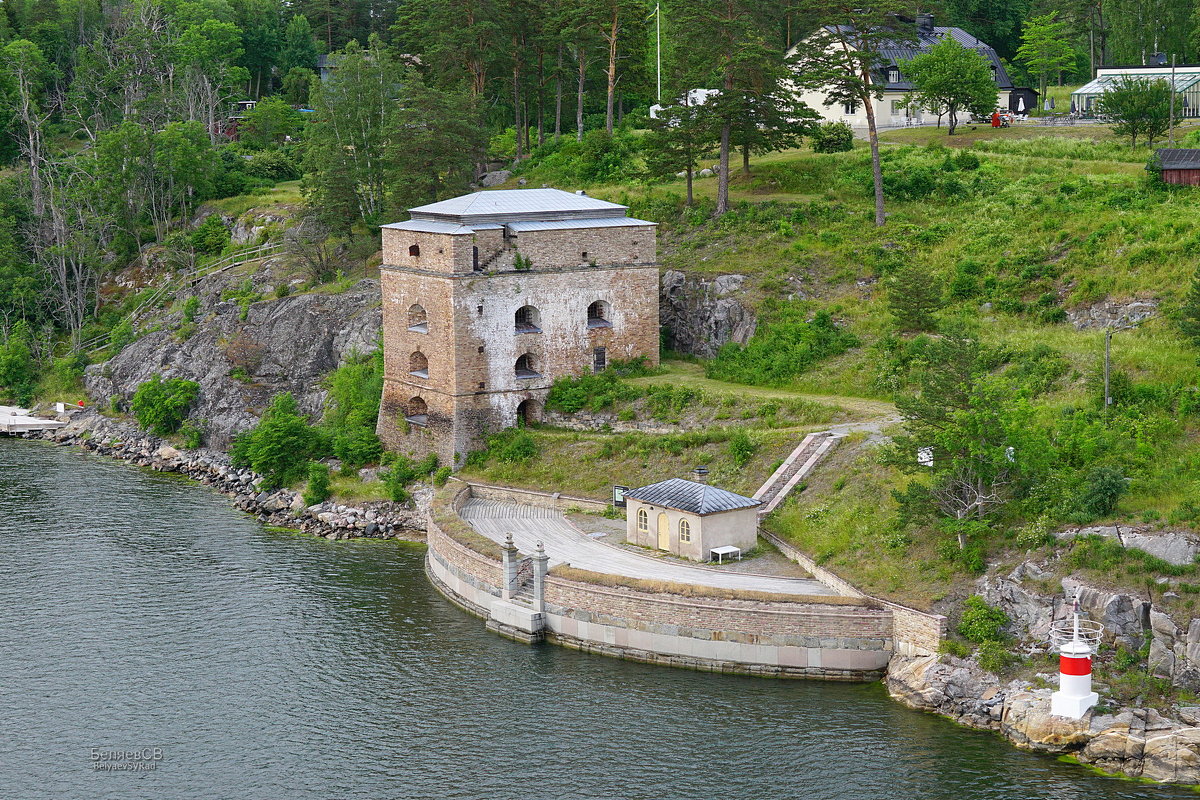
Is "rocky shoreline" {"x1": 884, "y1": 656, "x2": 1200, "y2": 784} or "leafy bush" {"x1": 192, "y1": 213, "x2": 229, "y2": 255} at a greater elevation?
"leafy bush" {"x1": 192, "y1": 213, "x2": 229, "y2": 255}

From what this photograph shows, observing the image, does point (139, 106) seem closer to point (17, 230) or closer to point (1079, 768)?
point (17, 230)

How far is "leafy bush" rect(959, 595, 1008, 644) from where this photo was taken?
33688 mm

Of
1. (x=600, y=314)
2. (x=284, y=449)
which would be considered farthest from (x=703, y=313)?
(x=284, y=449)

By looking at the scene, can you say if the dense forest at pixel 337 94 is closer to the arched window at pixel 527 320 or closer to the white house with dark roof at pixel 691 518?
the arched window at pixel 527 320

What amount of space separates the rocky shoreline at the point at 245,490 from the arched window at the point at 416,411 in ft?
9.57

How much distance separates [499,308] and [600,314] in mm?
4502

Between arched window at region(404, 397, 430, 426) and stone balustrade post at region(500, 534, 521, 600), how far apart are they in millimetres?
12200

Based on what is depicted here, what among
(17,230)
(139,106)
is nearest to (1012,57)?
(139,106)

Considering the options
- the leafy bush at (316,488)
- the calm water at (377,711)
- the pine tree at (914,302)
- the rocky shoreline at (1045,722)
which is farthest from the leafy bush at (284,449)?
the rocky shoreline at (1045,722)

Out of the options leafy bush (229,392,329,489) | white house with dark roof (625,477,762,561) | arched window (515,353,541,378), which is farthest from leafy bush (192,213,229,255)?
white house with dark roof (625,477,762,561)

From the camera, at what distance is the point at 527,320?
51344 mm

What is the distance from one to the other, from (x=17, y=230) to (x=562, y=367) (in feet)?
145

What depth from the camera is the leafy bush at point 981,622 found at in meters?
33.7

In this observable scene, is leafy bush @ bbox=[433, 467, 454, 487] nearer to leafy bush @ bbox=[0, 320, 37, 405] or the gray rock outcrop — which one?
the gray rock outcrop
